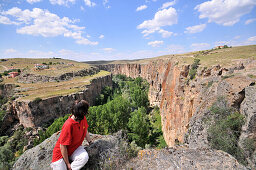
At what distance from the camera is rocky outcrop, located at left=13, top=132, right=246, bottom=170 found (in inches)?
145

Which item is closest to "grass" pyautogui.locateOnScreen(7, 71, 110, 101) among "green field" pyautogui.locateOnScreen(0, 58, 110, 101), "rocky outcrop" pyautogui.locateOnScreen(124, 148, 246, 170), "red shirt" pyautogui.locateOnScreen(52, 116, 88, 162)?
"green field" pyautogui.locateOnScreen(0, 58, 110, 101)

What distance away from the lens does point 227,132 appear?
5758mm

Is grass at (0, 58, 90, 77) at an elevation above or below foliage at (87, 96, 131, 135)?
above

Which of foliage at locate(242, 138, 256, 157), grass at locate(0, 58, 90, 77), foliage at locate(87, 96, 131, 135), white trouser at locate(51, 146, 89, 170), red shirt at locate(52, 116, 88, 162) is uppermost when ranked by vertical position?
grass at locate(0, 58, 90, 77)

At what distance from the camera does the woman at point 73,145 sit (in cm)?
316

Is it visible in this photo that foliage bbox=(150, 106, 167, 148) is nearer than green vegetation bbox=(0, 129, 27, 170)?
No

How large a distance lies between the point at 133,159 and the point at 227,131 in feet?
16.2

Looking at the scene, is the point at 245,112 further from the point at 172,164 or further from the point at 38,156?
the point at 38,156

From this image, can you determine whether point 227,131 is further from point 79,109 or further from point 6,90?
point 6,90

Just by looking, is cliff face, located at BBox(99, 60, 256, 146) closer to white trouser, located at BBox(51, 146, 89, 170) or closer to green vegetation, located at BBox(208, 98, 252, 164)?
green vegetation, located at BBox(208, 98, 252, 164)

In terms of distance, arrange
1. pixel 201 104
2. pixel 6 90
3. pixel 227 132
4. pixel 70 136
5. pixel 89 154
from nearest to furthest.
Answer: pixel 70 136 → pixel 89 154 → pixel 227 132 → pixel 201 104 → pixel 6 90

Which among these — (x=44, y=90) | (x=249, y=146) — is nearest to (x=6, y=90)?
(x=44, y=90)

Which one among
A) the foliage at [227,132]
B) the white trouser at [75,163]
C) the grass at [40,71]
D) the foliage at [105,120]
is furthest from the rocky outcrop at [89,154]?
the grass at [40,71]

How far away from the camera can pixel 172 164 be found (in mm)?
3908
